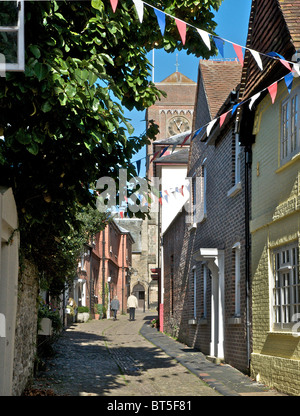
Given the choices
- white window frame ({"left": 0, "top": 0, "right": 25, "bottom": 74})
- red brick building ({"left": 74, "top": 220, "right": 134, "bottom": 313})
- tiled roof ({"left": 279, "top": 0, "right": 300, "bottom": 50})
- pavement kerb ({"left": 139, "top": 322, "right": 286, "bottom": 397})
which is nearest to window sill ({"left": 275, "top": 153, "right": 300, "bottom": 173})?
tiled roof ({"left": 279, "top": 0, "right": 300, "bottom": 50})

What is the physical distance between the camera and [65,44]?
7.20 m

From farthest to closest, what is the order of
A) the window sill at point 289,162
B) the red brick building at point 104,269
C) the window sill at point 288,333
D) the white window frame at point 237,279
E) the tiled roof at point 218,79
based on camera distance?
the red brick building at point 104,269, the tiled roof at point 218,79, the white window frame at point 237,279, the window sill at point 289,162, the window sill at point 288,333

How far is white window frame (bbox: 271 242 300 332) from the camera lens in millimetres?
9391

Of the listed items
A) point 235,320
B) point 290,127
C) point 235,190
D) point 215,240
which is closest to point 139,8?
point 290,127

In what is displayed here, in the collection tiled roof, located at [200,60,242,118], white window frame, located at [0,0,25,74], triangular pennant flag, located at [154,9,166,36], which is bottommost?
white window frame, located at [0,0,25,74]

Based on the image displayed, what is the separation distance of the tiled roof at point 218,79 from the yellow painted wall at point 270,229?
5938 millimetres

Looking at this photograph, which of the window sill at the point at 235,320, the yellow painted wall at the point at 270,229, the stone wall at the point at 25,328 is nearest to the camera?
the stone wall at the point at 25,328

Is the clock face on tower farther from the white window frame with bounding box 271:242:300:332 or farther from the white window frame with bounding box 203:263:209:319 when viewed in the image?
the white window frame with bounding box 271:242:300:332

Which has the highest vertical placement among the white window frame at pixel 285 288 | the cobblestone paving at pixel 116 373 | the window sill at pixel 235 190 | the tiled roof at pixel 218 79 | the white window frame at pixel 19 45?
the tiled roof at pixel 218 79

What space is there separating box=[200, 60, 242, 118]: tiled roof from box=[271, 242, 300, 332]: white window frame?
761 centimetres

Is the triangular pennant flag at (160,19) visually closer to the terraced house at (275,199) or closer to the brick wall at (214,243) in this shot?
the terraced house at (275,199)

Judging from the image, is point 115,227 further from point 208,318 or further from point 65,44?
point 65,44

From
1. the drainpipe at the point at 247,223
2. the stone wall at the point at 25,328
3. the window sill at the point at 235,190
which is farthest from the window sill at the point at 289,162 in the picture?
the stone wall at the point at 25,328

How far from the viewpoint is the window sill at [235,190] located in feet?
41.7
